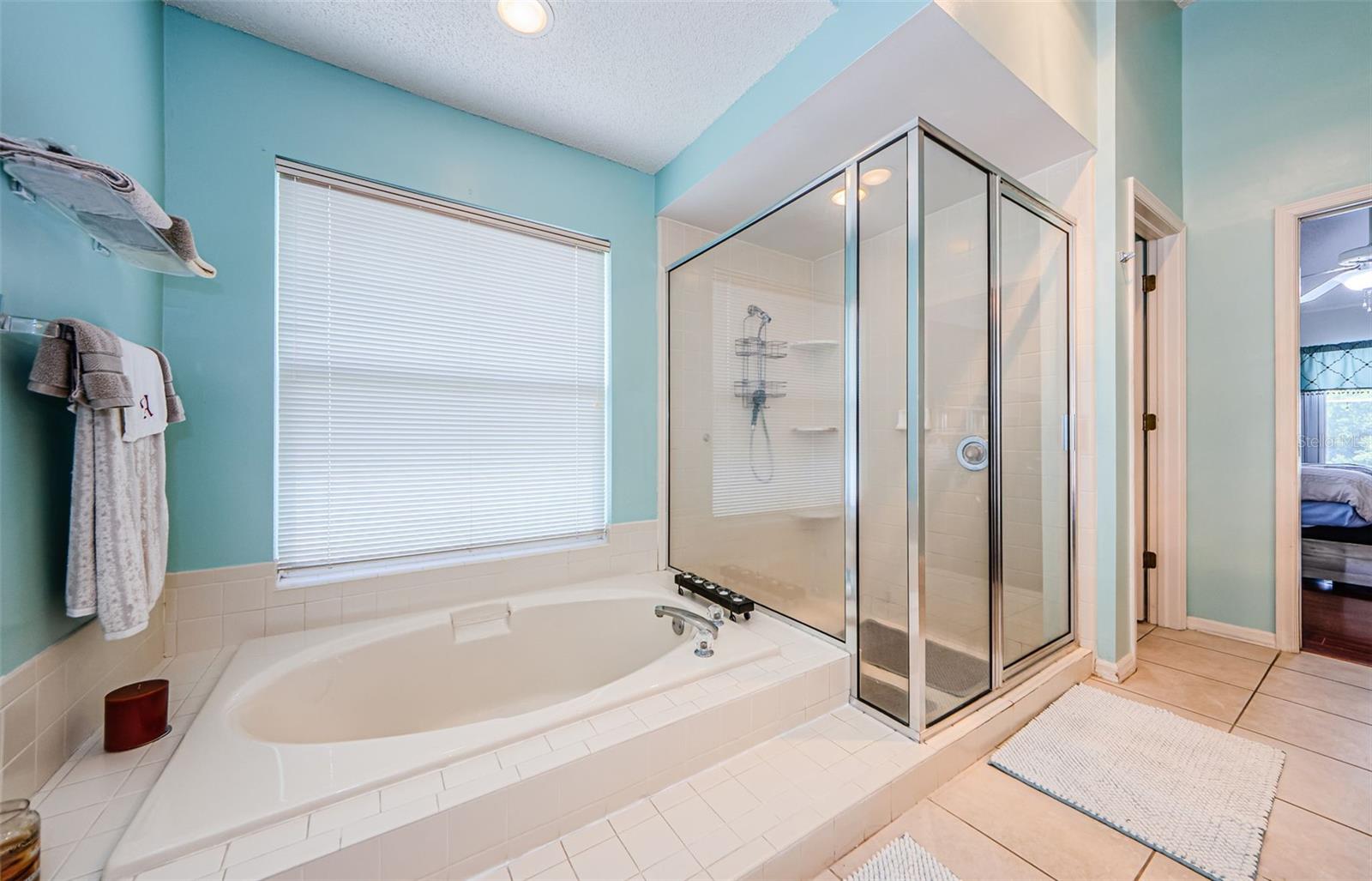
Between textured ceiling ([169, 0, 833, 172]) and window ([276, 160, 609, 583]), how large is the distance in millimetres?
440

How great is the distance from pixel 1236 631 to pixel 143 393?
431cm

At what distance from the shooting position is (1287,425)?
7.10ft

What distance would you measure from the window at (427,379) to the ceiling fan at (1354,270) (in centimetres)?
442

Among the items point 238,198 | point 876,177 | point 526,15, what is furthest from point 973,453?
point 238,198

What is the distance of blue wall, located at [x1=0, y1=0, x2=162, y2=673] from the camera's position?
3.22ft

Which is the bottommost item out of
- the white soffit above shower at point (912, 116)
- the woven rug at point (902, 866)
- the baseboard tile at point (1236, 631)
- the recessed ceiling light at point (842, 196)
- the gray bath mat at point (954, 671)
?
the woven rug at point (902, 866)

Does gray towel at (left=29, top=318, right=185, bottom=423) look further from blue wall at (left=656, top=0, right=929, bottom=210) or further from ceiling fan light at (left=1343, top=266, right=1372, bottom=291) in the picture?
ceiling fan light at (left=1343, top=266, right=1372, bottom=291)

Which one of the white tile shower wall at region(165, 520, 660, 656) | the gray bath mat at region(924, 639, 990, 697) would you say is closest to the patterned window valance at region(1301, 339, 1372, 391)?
the gray bath mat at region(924, 639, 990, 697)

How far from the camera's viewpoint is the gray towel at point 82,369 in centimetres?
100

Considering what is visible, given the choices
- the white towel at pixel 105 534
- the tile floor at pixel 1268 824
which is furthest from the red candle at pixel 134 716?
the tile floor at pixel 1268 824

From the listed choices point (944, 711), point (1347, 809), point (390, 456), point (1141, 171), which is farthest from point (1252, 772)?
point (390, 456)

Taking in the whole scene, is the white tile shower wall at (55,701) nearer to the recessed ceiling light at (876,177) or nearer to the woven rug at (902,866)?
the woven rug at (902,866)

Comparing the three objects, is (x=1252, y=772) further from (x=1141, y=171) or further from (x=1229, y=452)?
(x=1141, y=171)

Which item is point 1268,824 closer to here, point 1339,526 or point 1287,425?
point 1287,425
